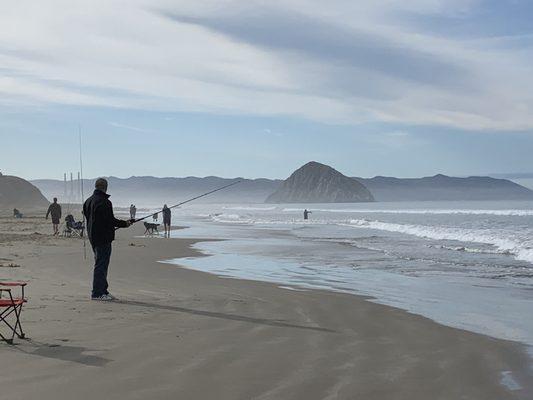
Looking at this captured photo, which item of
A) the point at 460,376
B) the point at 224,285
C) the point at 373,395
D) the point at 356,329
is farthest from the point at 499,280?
the point at 373,395

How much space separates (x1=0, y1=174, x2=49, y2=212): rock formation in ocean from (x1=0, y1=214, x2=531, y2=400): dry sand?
391 ft

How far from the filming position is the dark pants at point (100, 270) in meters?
9.16

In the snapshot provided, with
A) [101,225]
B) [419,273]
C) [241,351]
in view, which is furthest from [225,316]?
[419,273]

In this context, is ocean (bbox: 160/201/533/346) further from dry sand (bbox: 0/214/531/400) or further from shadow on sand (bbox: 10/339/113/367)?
shadow on sand (bbox: 10/339/113/367)

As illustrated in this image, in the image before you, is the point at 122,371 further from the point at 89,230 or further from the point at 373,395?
the point at 89,230

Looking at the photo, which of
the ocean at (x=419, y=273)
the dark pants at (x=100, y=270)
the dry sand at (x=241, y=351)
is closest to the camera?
the dry sand at (x=241, y=351)

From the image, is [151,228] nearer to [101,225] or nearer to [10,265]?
[10,265]

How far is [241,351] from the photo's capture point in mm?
5961

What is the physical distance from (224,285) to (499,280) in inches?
242

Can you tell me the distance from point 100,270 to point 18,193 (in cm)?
12707

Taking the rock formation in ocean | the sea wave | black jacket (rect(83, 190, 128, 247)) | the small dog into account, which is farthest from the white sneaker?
the rock formation in ocean

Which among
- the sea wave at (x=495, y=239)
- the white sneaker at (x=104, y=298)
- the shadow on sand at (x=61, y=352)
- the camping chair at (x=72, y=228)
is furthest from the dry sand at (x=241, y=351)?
the camping chair at (x=72, y=228)

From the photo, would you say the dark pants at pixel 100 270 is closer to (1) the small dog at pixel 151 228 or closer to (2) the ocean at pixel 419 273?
(2) the ocean at pixel 419 273

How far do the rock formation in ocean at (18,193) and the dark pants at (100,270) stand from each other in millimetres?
117653
